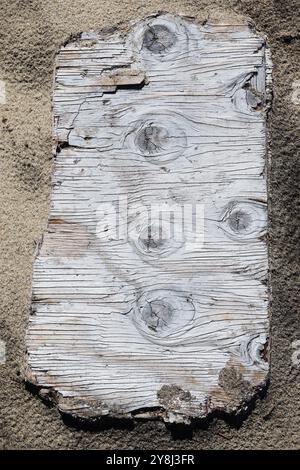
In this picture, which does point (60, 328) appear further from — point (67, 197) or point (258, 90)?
point (258, 90)

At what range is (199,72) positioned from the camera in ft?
7.89

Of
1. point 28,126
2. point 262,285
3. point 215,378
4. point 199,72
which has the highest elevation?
point 199,72

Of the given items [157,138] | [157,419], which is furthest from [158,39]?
[157,419]

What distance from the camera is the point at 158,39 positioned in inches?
95.1

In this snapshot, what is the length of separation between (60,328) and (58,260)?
0.73ft

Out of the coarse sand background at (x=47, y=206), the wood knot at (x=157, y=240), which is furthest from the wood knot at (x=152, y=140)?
the coarse sand background at (x=47, y=206)

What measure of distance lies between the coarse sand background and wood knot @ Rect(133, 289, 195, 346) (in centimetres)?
29

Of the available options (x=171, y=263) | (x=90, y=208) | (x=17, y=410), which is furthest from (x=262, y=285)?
(x=17, y=410)

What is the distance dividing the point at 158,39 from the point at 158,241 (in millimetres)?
678

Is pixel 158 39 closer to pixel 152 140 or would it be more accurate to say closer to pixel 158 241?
pixel 152 140

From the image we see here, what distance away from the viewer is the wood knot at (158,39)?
95.1 inches

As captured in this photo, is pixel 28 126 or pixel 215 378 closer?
pixel 215 378

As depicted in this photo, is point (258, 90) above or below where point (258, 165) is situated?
above

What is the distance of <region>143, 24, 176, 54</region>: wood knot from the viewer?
242 cm
